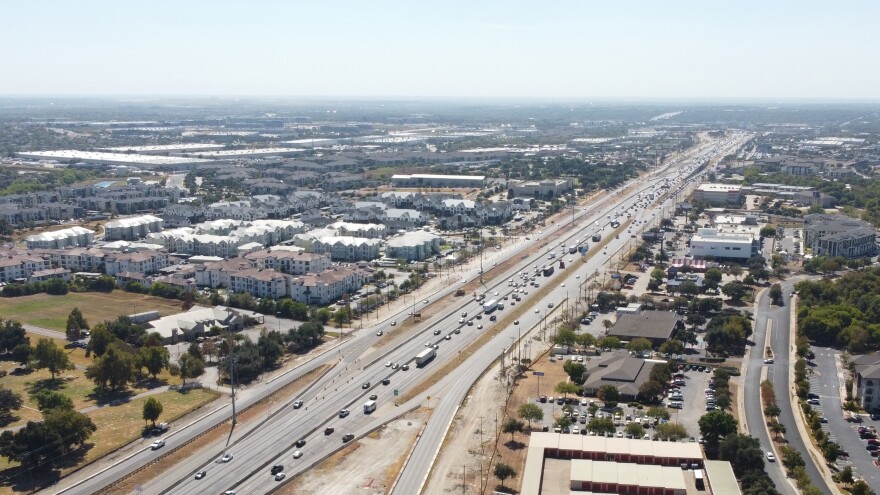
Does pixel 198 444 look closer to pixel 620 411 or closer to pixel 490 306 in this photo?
pixel 620 411

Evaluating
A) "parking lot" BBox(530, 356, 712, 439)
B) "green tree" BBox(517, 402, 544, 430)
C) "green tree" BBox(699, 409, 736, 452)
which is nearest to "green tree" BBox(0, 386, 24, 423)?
"green tree" BBox(517, 402, 544, 430)

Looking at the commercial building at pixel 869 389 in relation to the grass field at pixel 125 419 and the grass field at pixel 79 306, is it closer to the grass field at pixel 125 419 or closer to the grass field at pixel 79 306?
the grass field at pixel 125 419

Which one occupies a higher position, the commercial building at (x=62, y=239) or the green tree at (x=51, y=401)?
the green tree at (x=51, y=401)

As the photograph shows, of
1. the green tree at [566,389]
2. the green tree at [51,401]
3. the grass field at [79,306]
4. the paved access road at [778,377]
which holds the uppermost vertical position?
the green tree at [51,401]

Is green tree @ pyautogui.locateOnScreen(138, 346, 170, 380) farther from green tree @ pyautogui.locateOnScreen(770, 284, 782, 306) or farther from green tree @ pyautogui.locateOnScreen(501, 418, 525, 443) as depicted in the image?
green tree @ pyautogui.locateOnScreen(770, 284, 782, 306)

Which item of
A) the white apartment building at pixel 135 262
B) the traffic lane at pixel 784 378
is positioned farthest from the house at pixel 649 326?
the white apartment building at pixel 135 262

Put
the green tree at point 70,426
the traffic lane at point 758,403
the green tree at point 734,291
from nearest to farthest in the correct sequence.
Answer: the traffic lane at point 758,403 → the green tree at point 70,426 → the green tree at point 734,291

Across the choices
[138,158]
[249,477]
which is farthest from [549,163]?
[249,477]
